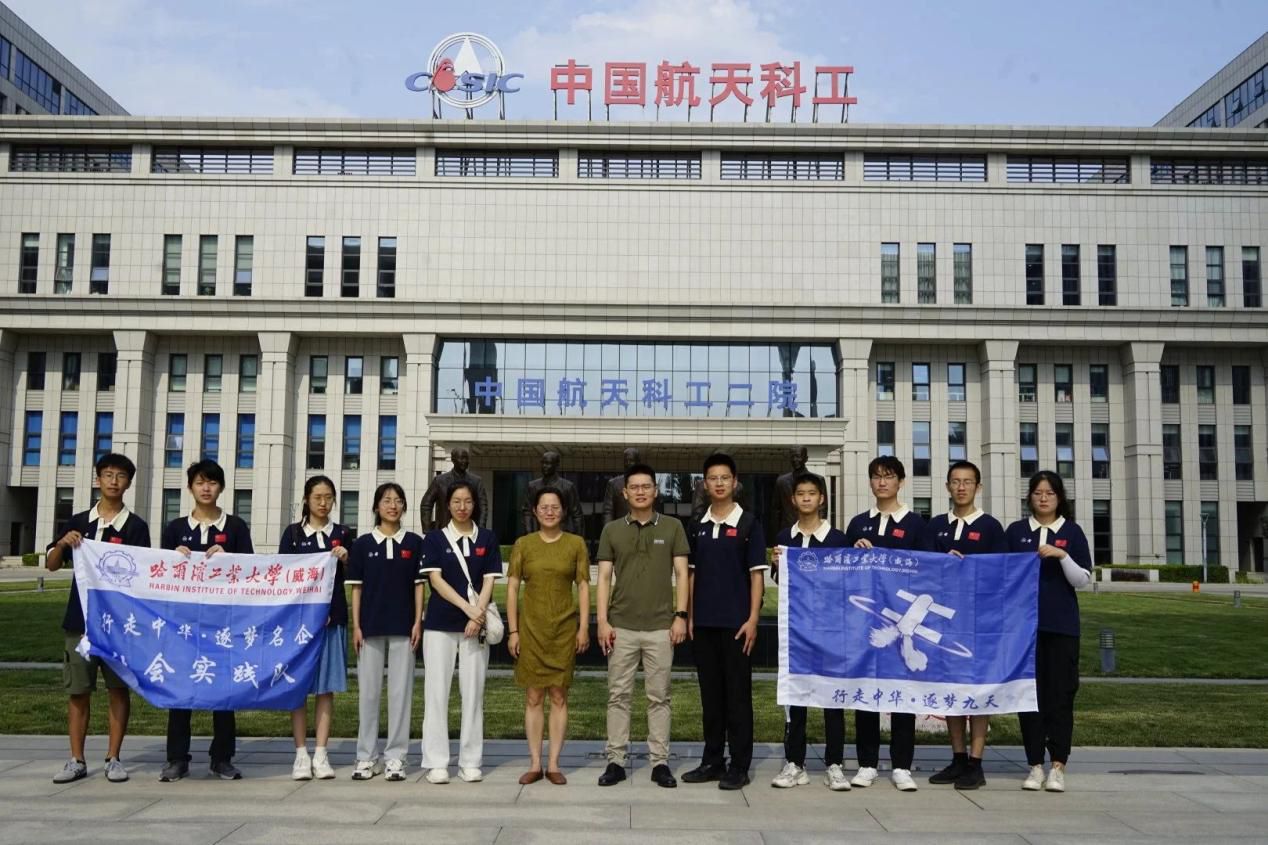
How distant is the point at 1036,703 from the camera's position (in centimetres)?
817

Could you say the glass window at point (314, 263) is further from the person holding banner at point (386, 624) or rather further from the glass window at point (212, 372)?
the person holding banner at point (386, 624)

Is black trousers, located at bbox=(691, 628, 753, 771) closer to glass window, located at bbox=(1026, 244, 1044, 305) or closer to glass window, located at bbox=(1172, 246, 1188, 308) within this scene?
glass window, located at bbox=(1026, 244, 1044, 305)

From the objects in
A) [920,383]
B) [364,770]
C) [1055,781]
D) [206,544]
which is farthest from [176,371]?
[1055,781]

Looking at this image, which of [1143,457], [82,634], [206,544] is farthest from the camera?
[1143,457]

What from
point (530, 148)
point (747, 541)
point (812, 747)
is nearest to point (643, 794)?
point (747, 541)

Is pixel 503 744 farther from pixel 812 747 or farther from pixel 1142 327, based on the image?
pixel 1142 327

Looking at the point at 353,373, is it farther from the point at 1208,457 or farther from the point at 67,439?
the point at 1208,457

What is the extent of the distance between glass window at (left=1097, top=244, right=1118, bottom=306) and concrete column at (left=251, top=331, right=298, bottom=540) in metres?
35.6

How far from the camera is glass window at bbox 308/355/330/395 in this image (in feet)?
158

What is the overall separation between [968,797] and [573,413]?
38.1m

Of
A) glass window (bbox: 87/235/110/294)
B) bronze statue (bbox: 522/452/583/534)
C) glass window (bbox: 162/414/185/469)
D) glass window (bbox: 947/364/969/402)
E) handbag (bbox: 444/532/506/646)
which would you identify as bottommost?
handbag (bbox: 444/532/506/646)

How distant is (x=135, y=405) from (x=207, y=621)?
137 feet

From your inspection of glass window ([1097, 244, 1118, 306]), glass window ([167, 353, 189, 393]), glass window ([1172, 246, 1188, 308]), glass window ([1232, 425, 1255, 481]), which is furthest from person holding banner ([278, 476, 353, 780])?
glass window ([1232, 425, 1255, 481])

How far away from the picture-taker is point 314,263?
4709cm
